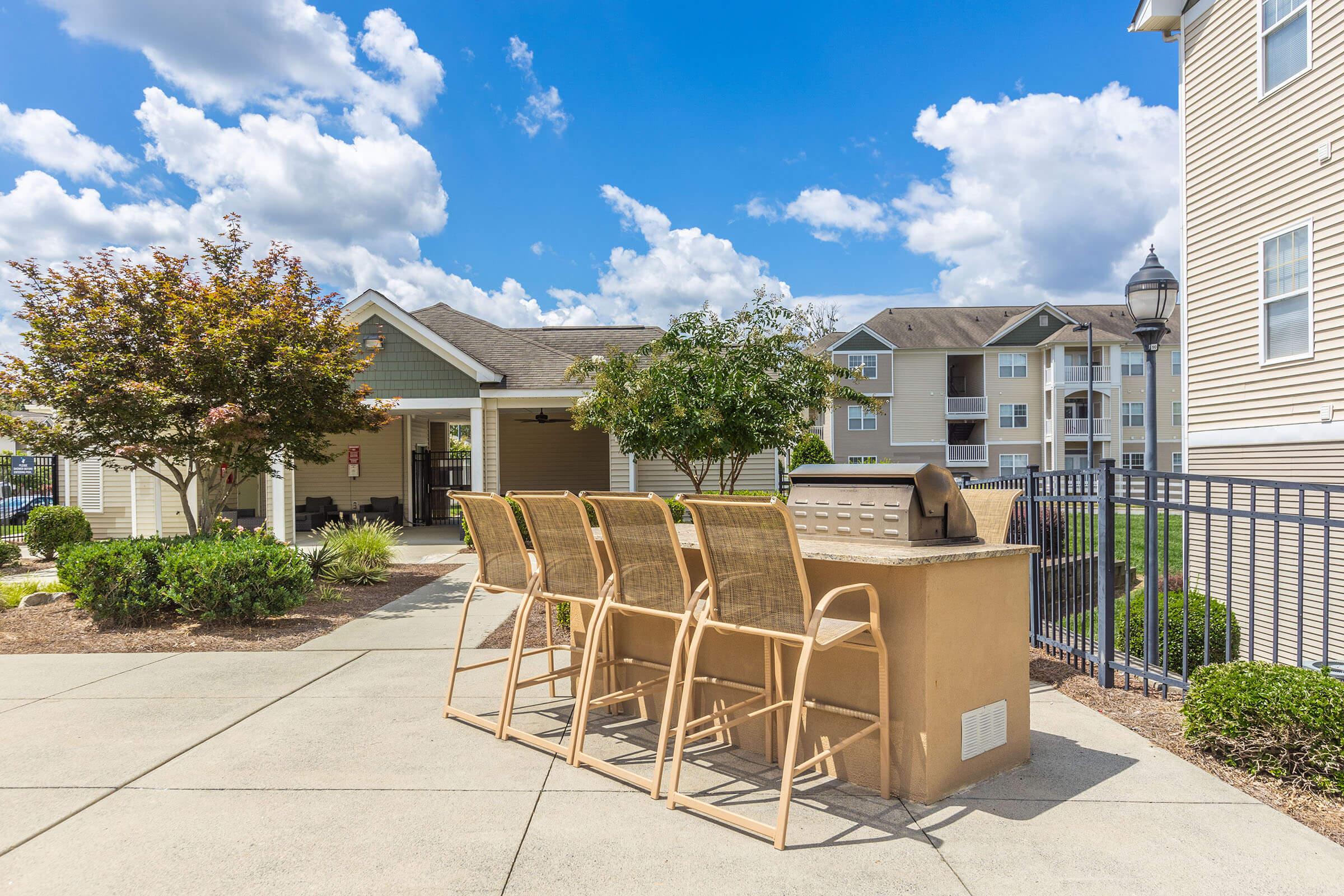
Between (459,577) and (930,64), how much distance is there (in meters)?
11.9

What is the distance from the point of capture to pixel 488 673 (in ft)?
18.4

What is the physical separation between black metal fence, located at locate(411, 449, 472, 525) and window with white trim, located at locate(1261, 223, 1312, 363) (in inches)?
694

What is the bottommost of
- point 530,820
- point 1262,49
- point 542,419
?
point 530,820

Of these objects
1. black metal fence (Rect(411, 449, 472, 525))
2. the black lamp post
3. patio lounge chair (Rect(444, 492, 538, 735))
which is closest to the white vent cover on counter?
patio lounge chair (Rect(444, 492, 538, 735))

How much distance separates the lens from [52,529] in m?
13.8

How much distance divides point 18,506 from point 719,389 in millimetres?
17536

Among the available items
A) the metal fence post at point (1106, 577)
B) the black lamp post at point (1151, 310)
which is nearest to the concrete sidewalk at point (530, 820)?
the metal fence post at point (1106, 577)

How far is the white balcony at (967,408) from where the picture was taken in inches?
1478

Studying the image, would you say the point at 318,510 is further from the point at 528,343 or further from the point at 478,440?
the point at 528,343

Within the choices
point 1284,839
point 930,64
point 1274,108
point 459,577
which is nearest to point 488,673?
point 1284,839

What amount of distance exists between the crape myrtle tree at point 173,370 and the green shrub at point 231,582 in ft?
6.87

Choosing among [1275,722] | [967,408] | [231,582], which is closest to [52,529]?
[231,582]

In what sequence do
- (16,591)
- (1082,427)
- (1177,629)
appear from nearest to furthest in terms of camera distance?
1. (1177,629)
2. (16,591)
3. (1082,427)

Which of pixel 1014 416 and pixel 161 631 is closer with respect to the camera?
pixel 161 631
